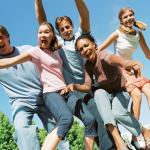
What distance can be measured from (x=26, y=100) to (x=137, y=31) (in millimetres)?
3046

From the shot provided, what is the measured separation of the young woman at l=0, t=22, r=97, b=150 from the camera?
263 cm

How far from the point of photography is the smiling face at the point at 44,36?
3168mm

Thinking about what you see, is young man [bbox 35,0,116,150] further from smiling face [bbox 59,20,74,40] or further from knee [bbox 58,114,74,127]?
knee [bbox 58,114,74,127]

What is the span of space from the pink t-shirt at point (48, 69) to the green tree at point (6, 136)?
1851 cm

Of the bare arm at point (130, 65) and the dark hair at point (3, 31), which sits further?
the dark hair at point (3, 31)

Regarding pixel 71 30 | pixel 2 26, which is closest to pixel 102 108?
pixel 71 30

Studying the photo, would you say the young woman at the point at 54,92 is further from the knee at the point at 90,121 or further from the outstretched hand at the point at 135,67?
the outstretched hand at the point at 135,67

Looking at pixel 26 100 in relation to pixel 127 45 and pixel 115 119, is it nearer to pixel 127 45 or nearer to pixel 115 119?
pixel 115 119

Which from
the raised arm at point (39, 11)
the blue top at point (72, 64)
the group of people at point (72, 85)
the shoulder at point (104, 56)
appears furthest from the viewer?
the raised arm at point (39, 11)

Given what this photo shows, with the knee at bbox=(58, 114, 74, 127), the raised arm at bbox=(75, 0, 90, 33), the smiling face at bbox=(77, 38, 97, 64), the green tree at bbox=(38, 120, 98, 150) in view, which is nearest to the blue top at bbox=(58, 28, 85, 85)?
the raised arm at bbox=(75, 0, 90, 33)

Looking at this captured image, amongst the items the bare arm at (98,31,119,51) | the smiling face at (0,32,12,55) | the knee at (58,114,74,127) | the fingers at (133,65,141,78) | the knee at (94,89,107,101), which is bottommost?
the knee at (58,114,74,127)

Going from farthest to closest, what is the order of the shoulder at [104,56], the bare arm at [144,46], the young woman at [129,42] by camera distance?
the bare arm at [144,46]
the young woman at [129,42]
the shoulder at [104,56]

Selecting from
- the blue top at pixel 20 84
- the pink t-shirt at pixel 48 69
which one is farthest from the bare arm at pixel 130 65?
the blue top at pixel 20 84

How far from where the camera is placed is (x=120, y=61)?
251cm
